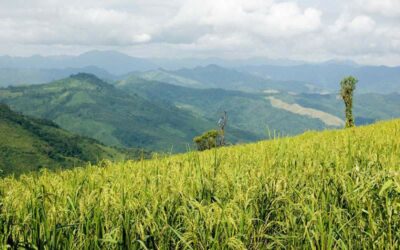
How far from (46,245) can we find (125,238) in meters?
0.74

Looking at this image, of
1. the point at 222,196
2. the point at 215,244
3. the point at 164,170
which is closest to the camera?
the point at 215,244

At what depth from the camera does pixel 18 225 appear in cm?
436

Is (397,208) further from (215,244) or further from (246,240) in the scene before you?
(215,244)

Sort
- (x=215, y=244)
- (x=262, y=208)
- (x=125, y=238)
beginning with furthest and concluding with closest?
(x=262, y=208)
(x=125, y=238)
(x=215, y=244)

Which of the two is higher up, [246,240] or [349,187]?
[349,187]

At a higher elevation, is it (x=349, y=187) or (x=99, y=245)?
(x=349, y=187)

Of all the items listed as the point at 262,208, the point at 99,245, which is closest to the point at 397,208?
the point at 262,208

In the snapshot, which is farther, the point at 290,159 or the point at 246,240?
the point at 290,159

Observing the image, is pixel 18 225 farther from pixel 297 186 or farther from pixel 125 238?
pixel 297 186

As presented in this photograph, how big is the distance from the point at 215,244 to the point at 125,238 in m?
0.89

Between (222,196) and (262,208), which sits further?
(222,196)

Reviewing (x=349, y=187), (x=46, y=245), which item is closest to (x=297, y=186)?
(x=349, y=187)

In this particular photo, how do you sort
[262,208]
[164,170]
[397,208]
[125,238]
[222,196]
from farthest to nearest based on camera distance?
[164,170] < [222,196] < [262,208] < [397,208] < [125,238]

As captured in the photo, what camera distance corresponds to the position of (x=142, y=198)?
5.07 m
